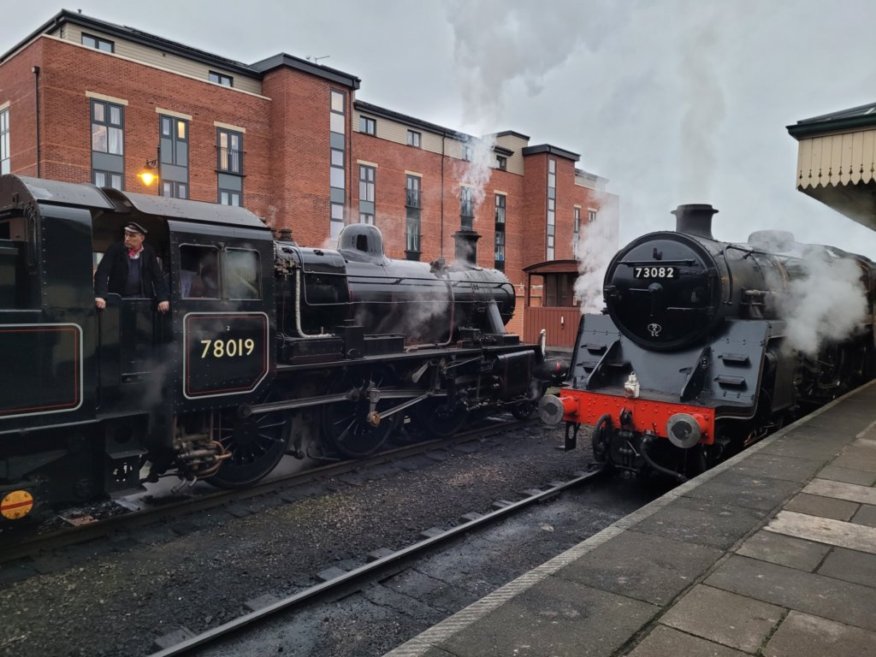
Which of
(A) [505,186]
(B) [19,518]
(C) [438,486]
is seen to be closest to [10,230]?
(B) [19,518]

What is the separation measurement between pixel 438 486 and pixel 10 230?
4768 millimetres

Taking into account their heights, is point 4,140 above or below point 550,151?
below

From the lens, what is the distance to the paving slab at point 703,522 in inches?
164

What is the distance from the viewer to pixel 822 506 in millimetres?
4785

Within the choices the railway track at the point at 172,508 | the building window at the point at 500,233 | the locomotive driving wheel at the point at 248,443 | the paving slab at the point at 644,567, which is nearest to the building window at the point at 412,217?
the building window at the point at 500,233

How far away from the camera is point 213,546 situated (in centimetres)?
519

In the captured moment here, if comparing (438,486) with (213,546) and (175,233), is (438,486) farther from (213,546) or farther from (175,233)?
(175,233)

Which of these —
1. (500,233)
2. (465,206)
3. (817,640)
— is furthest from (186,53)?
Result: (817,640)

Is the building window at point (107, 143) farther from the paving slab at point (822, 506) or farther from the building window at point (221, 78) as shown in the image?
the paving slab at point (822, 506)

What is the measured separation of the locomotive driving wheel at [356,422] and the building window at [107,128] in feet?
61.2

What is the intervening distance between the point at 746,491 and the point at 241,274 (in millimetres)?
5008

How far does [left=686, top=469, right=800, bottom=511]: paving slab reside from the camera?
4.87 m

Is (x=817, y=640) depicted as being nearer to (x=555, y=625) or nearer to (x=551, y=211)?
(x=555, y=625)

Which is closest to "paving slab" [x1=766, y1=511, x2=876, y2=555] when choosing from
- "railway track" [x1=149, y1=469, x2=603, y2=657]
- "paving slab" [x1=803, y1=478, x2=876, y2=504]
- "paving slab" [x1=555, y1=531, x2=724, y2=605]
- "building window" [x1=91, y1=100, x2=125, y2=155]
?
"paving slab" [x1=803, y1=478, x2=876, y2=504]
